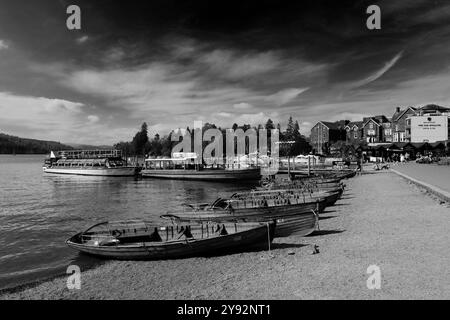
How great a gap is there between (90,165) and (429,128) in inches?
4030

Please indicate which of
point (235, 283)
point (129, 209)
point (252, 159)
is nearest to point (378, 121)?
point (252, 159)

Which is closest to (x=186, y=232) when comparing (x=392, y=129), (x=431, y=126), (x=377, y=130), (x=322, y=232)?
(x=322, y=232)

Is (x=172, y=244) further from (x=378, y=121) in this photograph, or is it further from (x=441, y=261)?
(x=378, y=121)

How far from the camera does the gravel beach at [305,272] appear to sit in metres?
11.8

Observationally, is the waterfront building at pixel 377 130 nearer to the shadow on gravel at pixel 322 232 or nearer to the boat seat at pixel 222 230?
the shadow on gravel at pixel 322 232

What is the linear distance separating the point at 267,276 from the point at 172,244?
18.0 ft

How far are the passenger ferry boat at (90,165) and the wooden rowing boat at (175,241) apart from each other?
79413 millimetres

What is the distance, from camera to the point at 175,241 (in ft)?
56.5

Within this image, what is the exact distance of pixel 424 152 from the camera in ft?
343

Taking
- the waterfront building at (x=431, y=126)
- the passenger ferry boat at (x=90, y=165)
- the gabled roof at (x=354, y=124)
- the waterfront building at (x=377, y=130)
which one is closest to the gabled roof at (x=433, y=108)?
the waterfront building at (x=431, y=126)

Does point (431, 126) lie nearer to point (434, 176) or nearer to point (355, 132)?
point (355, 132)

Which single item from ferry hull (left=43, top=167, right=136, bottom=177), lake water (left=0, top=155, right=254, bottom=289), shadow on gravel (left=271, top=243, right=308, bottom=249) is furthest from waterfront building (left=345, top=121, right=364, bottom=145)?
shadow on gravel (left=271, top=243, right=308, bottom=249)

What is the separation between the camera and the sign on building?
99469 millimetres

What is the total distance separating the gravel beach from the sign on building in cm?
9353
